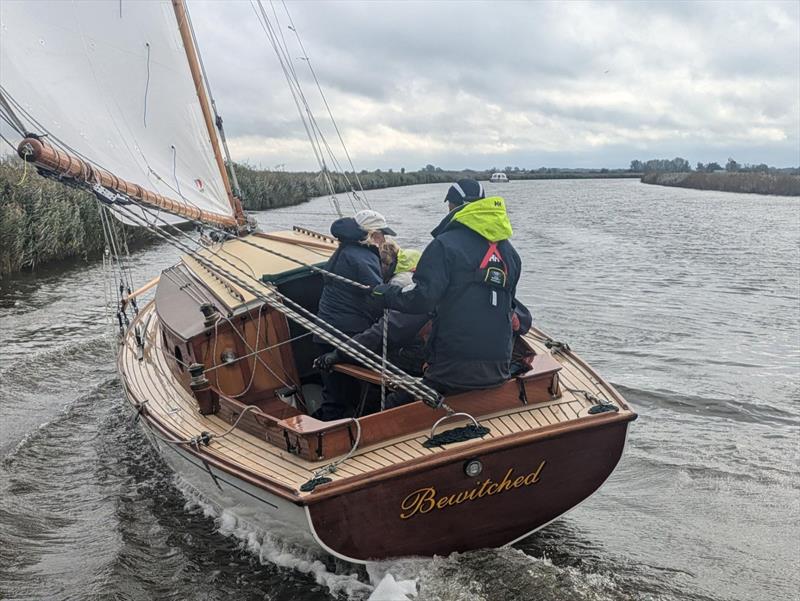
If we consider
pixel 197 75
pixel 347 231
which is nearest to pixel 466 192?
pixel 347 231

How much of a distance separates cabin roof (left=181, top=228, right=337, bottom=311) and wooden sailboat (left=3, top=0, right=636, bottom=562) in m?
0.03

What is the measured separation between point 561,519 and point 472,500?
5.43ft

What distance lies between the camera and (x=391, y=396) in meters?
4.47

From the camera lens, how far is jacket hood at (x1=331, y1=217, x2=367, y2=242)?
4781 millimetres

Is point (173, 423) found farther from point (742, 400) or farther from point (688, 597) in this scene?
point (742, 400)

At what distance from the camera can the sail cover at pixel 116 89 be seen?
17.9 ft

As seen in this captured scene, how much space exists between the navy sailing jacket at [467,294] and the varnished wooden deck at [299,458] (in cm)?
35

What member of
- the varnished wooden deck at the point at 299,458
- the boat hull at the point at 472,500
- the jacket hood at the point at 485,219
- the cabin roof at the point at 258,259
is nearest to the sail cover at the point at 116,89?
the cabin roof at the point at 258,259

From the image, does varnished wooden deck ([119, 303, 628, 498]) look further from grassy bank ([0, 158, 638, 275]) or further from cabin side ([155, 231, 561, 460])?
grassy bank ([0, 158, 638, 275])

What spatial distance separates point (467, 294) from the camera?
3924mm

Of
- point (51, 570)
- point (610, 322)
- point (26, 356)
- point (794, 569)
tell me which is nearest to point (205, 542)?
point (51, 570)

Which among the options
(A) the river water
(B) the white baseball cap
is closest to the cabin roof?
(B) the white baseball cap

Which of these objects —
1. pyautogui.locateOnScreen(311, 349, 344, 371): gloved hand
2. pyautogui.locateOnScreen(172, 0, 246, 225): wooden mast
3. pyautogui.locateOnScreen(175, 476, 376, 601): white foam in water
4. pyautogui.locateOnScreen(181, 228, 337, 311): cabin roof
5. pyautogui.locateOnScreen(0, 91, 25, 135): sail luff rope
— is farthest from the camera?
pyautogui.locateOnScreen(172, 0, 246, 225): wooden mast

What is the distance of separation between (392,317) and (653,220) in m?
27.7
